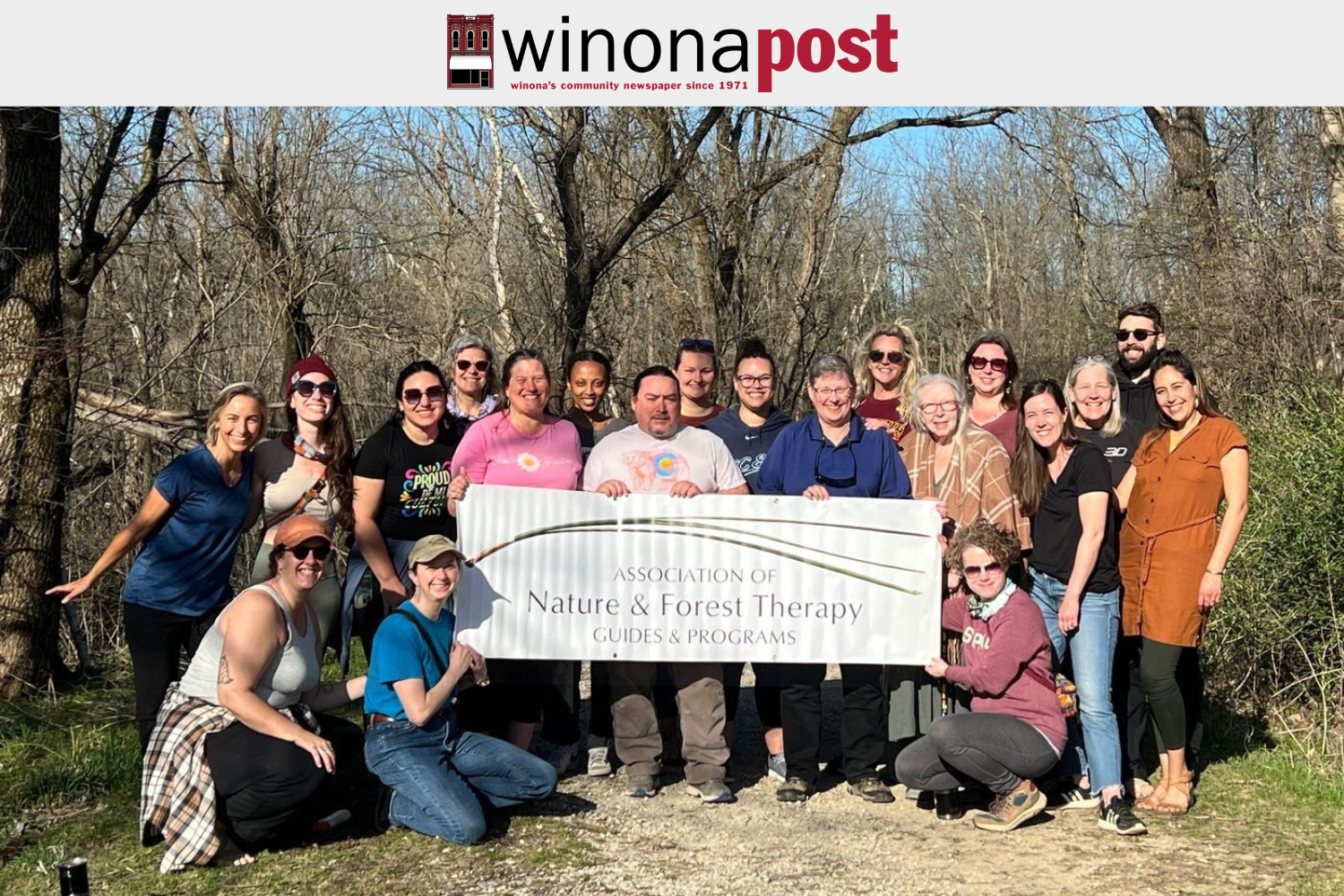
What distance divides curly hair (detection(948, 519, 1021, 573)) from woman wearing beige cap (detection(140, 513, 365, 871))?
2.80m

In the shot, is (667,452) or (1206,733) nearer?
(667,452)

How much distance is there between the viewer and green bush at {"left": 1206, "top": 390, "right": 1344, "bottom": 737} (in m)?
7.06

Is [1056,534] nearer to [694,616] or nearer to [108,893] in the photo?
[694,616]

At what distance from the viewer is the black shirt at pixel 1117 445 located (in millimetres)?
6254

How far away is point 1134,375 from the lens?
23.5ft

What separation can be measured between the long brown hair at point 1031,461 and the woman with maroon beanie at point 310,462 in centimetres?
314

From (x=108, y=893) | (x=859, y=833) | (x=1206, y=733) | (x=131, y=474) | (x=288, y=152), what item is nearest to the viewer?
(x=108, y=893)

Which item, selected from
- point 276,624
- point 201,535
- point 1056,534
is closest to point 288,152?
point 201,535

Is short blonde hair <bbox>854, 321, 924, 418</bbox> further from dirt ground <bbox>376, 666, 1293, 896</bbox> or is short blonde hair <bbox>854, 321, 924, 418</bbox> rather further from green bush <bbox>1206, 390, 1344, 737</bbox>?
green bush <bbox>1206, 390, 1344, 737</bbox>

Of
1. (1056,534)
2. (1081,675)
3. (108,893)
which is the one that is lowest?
(108,893)

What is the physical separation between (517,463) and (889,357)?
80.8 inches

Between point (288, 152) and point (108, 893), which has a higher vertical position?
point (288, 152)

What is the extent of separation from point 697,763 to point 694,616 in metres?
0.72

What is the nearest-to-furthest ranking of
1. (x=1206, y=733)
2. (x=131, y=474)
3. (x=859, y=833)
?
1. (x=859, y=833)
2. (x=1206, y=733)
3. (x=131, y=474)
